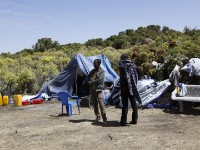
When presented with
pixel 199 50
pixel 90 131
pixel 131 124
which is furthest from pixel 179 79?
pixel 90 131

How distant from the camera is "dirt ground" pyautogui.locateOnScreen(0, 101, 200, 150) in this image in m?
8.30

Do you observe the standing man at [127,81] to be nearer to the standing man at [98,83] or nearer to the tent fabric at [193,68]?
the standing man at [98,83]

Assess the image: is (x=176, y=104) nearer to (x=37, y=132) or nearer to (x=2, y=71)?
(x=37, y=132)

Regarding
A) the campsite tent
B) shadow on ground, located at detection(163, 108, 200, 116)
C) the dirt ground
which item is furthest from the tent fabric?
the campsite tent

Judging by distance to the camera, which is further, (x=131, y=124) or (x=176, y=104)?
(x=176, y=104)

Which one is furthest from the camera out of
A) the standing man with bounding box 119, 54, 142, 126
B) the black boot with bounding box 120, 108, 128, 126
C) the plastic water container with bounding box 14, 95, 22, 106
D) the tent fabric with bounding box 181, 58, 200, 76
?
the plastic water container with bounding box 14, 95, 22, 106

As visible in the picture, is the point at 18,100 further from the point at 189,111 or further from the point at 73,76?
the point at 189,111

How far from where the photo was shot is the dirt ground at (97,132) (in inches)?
327

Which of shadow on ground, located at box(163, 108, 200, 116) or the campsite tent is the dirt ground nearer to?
shadow on ground, located at box(163, 108, 200, 116)

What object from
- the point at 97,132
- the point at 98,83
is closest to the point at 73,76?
the point at 98,83

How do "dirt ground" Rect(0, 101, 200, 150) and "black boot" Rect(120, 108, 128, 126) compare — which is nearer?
"dirt ground" Rect(0, 101, 200, 150)

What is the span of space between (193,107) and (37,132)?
238 inches

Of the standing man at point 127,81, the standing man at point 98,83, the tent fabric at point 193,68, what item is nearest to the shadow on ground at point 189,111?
the tent fabric at point 193,68

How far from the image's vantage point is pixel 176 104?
1345cm
